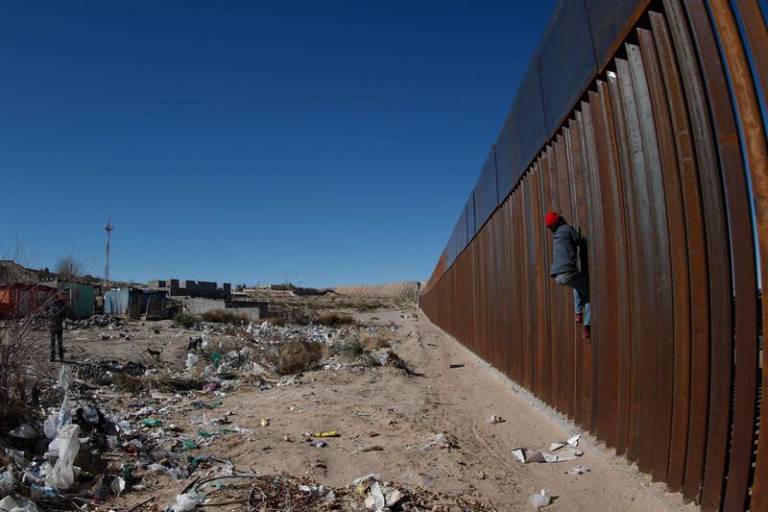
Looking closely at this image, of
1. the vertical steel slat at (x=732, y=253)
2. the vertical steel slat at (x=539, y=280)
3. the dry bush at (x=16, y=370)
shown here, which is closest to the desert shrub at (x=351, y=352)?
the vertical steel slat at (x=539, y=280)

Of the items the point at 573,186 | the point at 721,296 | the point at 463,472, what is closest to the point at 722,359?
the point at 721,296

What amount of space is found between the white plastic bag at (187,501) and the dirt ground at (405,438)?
24cm

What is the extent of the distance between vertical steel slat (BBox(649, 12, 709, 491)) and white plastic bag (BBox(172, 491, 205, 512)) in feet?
8.94

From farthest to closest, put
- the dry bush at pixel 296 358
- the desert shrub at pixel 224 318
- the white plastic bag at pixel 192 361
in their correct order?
the desert shrub at pixel 224 318 < the white plastic bag at pixel 192 361 < the dry bush at pixel 296 358

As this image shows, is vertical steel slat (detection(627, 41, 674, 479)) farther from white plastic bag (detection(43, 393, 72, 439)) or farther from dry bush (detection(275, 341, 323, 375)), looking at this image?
dry bush (detection(275, 341, 323, 375))

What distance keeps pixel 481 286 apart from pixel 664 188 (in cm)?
829

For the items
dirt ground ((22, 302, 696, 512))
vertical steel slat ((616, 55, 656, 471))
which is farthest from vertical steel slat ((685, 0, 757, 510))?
vertical steel slat ((616, 55, 656, 471))

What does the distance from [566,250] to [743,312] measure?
2136 millimetres

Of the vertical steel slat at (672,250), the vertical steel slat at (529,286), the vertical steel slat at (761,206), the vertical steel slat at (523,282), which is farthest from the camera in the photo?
the vertical steel slat at (523,282)

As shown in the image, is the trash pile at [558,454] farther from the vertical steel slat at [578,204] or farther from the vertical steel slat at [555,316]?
the vertical steel slat at [555,316]

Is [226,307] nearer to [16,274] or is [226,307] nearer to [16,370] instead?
[16,274]

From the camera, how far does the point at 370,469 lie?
443 cm

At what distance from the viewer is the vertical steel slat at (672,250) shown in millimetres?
3084

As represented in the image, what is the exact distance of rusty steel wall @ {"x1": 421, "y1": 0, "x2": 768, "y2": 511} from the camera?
257 cm
